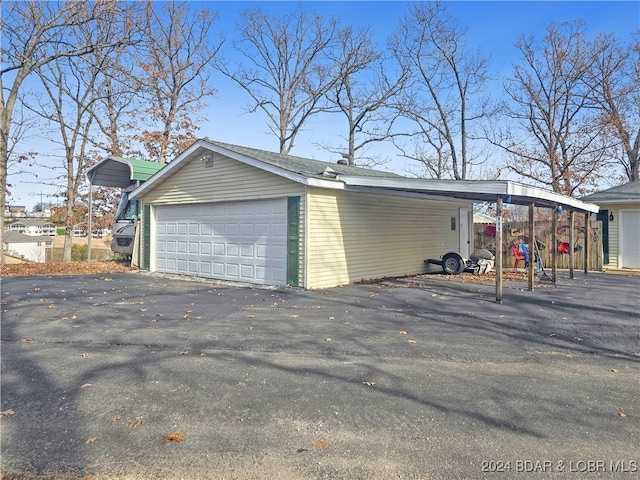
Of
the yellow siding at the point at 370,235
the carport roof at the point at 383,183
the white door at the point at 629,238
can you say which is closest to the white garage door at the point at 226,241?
the yellow siding at the point at 370,235

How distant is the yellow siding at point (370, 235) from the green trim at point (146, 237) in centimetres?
641

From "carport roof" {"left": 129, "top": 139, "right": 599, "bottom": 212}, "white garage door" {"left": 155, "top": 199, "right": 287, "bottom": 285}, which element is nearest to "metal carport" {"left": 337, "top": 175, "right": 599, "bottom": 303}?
"carport roof" {"left": 129, "top": 139, "right": 599, "bottom": 212}

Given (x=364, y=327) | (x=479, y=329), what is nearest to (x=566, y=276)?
(x=479, y=329)

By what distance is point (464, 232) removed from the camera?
15539mm

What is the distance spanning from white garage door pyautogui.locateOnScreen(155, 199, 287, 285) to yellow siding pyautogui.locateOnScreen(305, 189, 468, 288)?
2.72 feet

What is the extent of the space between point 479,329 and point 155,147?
2402cm

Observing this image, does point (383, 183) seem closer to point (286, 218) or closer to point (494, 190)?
point (286, 218)

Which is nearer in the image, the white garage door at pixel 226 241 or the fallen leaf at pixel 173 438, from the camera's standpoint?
the fallen leaf at pixel 173 438

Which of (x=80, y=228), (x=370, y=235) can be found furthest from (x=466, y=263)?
(x=80, y=228)

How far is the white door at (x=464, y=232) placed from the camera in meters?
15.4

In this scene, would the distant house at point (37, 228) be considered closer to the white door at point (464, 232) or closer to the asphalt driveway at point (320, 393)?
the white door at point (464, 232)

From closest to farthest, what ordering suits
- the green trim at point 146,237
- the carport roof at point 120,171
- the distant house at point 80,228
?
the green trim at point 146,237 < the carport roof at point 120,171 < the distant house at point 80,228

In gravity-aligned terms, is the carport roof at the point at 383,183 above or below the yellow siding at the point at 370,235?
above

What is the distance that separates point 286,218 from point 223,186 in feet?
7.43
